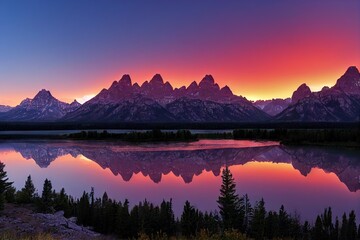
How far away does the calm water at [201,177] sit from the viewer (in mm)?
49875

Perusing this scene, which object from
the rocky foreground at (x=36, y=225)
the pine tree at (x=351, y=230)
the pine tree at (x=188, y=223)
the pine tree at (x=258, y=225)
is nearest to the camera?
the rocky foreground at (x=36, y=225)

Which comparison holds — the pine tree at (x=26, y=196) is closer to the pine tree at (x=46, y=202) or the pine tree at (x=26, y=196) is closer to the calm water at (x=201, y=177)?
the pine tree at (x=46, y=202)

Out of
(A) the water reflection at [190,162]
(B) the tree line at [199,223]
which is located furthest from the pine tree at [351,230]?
(A) the water reflection at [190,162]

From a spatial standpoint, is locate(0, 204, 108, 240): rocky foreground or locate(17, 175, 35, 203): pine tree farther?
locate(17, 175, 35, 203): pine tree

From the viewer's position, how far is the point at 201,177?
217 feet

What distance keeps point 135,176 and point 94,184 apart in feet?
30.8

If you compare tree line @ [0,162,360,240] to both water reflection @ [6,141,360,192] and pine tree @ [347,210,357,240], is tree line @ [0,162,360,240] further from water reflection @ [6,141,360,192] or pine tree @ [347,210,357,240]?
water reflection @ [6,141,360,192]

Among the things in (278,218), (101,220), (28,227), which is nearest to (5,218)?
(28,227)

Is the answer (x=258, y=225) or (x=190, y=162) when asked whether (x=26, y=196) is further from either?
(x=190, y=162)

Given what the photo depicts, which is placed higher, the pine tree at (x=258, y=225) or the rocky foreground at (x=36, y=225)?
the rocky foreground at (x=36, y=225)

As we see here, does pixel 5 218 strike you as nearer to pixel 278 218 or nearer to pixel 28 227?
pixel 28 227

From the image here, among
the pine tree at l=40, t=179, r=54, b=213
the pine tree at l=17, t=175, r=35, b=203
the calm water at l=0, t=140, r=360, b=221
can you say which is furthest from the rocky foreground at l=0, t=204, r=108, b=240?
the calm water at l=0, t=140, r=360, b=221

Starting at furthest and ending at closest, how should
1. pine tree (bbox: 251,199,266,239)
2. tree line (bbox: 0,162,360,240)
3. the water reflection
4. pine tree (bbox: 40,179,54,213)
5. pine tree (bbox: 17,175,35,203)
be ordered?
the water reflection → pine tree (bbox: 17,175,35,203) → pine tree (bbox: 40,179,54,213) → pine tree (bbox: 251,199,266,239) → tree line (bbox: 0,162,360,240)

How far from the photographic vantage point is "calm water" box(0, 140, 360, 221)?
4988cm
